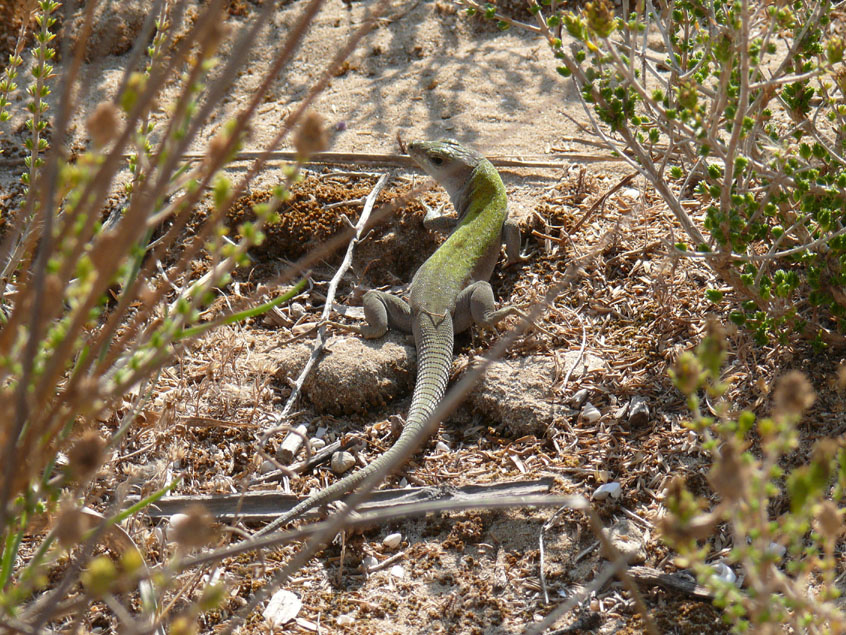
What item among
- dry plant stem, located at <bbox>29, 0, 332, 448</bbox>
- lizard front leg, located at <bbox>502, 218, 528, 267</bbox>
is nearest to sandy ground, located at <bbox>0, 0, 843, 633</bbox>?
lizard front leg, located at <bbox>502, 218, 528, 267</bbox>

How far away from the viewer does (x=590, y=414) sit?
11.9ft

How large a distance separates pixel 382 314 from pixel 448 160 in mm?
1227

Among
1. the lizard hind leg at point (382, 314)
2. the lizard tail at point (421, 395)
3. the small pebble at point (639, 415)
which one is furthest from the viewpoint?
the lizard hind leg at point (382, 314)

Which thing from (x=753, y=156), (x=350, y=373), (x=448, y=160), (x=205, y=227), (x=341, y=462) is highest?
(x=205, y=227)

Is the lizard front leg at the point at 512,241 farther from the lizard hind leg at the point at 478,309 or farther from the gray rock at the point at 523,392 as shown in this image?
the gray rock at the point at 523,392

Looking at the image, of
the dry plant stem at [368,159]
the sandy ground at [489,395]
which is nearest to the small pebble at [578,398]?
the sandy ground at [489,395]

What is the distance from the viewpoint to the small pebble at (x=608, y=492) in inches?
128

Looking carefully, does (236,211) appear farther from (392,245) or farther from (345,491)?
(345,491)

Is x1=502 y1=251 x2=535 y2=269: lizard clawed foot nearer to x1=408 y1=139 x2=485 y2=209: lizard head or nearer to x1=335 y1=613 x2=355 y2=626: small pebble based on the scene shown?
x1=408 y1=139 x2=485 y2=209: lizard head

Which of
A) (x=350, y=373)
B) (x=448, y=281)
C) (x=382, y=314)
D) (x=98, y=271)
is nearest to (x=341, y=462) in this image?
(x=350, y=373)

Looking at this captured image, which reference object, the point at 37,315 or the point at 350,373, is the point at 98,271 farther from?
the point at 350,373

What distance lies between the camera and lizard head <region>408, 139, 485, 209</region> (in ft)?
16.7

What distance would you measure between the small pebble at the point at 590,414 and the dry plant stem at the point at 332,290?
1.29m

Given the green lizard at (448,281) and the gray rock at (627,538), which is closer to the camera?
the gray rock at (627,538)
